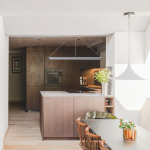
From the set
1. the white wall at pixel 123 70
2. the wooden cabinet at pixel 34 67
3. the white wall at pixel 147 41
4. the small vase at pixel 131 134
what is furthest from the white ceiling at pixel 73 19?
the wooden cabinet at pixel 34 67

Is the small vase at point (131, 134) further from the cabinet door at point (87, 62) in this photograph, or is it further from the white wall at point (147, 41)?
the cabinet door at point (87, 62)

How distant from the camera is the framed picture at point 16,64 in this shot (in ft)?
31.7

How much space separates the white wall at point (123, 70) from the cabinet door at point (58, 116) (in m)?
1.12

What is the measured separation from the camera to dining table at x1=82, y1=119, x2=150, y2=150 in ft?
6.79

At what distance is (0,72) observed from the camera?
3488mm

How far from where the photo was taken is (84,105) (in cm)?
448

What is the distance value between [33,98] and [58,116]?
3.57 m

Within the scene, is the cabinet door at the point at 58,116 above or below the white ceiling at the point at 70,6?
below

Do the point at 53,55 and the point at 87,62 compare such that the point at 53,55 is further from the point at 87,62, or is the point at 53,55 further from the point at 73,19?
the point at 73,19

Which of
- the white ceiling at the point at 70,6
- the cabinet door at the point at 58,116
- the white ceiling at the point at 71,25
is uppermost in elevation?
Answer: the white ceiling at the point at 71,25

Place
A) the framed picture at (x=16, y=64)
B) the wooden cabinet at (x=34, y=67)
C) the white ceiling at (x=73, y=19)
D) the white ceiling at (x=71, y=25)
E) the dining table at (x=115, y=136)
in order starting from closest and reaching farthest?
the dining table at (x=115, y=136) < the white ceiling at (x=73, y=19) < the white ceiling at (x=71, y=25) < the wooden cabinet at (x=34, y=67) < the framed picture at (x=16, y=64)

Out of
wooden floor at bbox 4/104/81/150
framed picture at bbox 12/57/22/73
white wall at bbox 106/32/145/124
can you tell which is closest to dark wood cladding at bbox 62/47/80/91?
wooden floor at bbox 4/104/81/150

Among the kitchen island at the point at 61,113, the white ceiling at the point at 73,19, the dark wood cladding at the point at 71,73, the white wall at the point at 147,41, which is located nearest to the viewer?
the white ceiling at the point at 73,19

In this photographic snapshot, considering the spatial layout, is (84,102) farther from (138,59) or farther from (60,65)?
(60,65)
